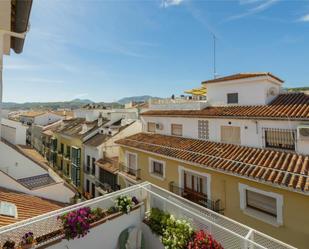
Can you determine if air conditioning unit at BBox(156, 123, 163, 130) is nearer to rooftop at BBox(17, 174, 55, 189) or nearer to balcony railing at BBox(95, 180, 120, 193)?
balcony railing at BBox(95, 180, 120, 193)

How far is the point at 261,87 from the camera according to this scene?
46.6 ft

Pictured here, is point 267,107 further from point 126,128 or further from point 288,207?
point 126,128

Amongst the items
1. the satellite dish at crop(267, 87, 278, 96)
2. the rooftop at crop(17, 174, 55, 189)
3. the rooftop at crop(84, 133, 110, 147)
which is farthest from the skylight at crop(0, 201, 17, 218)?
the rooftop at crop(84, 133, 110, 147)

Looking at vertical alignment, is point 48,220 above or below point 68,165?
above

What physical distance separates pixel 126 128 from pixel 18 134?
10.7 meters

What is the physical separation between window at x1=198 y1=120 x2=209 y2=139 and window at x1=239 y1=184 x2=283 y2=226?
512cm

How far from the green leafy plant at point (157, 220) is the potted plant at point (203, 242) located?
1.29m

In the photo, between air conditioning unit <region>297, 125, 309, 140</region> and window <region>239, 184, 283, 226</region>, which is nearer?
window <region>239, 184, 283, 226</region>

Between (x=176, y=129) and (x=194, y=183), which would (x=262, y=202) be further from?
(x=176, y=129)

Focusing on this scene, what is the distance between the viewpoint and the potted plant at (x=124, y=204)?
7.42 metres

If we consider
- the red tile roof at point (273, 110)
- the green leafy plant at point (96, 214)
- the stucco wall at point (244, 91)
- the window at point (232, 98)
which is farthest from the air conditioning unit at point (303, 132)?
the green leafy plant at point (96, 214)

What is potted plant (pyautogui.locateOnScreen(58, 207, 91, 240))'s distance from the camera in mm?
6119

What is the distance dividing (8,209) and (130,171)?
11.7 meters

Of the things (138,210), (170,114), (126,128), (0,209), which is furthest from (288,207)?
(126,128)
